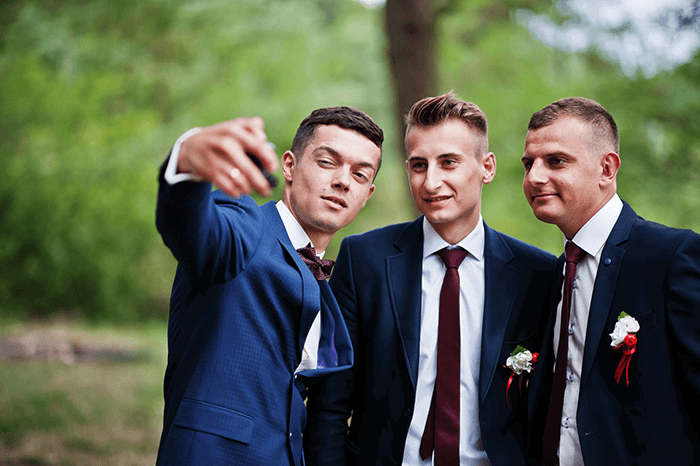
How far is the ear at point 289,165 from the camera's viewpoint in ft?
8.96

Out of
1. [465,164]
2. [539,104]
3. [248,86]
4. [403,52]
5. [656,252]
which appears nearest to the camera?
[656,252]

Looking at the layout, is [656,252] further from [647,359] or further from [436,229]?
[436,229]

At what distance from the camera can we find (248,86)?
11.7 metres

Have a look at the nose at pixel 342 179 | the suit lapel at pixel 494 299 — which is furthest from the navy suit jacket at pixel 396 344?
the nose at pixel 342 179

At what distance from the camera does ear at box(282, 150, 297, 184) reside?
2730 mm

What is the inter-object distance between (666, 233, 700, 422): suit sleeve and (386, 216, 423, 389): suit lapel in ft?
3.47

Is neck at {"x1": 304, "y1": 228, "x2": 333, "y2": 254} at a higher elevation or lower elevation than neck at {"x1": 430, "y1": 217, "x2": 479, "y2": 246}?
lower

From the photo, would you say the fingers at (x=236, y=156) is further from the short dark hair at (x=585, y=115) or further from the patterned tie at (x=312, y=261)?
the short dark hair at (x=585, y=115)

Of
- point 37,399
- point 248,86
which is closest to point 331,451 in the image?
point 37,399

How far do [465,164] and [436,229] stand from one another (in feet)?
1.17

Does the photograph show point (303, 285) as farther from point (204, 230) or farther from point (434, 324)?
point (434, 324)

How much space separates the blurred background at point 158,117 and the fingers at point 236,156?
17.3 ft

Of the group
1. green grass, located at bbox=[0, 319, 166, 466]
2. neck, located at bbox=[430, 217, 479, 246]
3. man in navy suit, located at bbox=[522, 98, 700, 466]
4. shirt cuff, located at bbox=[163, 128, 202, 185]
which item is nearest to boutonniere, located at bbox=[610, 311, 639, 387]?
man in navy suit, located at bbox=[522, 98, 700, 466]

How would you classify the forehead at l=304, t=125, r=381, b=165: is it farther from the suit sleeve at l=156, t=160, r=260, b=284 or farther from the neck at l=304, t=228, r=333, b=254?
the suit sleeve at l=156, t=160, r=260, b=284
